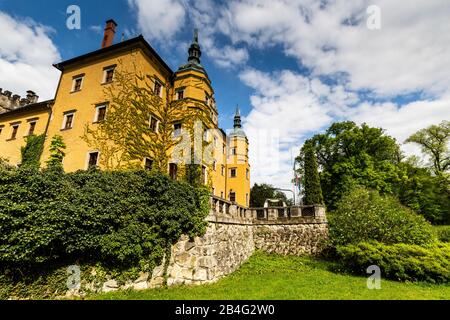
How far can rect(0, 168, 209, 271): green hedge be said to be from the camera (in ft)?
21.4

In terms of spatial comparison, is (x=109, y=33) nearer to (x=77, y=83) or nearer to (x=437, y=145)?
(x=77, y=83)

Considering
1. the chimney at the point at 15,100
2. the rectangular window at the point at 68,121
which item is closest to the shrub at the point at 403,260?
the rectangular window at the point at 68,121

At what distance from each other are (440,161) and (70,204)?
3889cm

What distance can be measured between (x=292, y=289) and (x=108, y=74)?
1742 cm

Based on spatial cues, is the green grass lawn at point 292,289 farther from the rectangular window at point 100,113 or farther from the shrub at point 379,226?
the rectangular window at point 100,113

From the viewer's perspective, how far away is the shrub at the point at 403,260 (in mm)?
9680

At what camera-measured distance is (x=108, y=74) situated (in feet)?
52.5

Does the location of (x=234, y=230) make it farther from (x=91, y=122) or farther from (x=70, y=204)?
(x=91, y=122)

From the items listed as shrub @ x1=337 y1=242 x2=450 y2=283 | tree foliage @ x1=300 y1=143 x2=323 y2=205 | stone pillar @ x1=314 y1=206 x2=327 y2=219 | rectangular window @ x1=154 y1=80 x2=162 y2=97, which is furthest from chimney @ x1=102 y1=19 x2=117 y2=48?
shrub @ x1=337 y1=242 x2=450 y2=283

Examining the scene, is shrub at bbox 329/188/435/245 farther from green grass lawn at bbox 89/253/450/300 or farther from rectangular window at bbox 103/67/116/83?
rectangular window at bbox 103/67/116/83

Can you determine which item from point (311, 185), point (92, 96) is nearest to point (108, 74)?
point (92, 96)

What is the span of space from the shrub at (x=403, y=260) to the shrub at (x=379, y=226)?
97cm

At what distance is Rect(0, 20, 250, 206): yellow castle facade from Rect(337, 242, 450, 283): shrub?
11194mm
